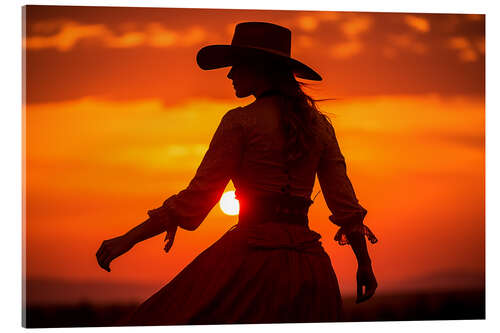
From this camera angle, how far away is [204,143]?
6.18 meters

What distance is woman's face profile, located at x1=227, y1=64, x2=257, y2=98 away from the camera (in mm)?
4945

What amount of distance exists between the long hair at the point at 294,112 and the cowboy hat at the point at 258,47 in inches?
2.3

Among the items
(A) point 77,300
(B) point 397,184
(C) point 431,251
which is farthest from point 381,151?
(A) point 77,300

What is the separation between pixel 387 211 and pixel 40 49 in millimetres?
2490

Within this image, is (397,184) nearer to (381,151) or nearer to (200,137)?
(381,151)

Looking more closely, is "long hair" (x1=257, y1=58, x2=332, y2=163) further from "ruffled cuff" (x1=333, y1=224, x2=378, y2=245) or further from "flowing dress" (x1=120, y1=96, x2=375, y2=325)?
"ruffled cuff" (x1=333, y1=224, x2=378, y2=245)

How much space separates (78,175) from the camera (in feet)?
19.8

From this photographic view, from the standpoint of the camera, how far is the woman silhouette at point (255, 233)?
4.65 metres

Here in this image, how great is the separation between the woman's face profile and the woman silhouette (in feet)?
0.32

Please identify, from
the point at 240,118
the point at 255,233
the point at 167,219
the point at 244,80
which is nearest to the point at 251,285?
the point at 255,233

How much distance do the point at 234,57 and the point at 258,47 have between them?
150 mm

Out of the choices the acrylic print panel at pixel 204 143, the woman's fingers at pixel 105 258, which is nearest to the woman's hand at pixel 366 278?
the acrylic print panel at pixel 204 143

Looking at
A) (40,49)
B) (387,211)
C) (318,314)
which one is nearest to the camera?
(318,314)

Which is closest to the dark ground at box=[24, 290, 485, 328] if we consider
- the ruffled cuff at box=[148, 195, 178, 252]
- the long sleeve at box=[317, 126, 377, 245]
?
the long sleeve at box=[317, 126, 377, 245]
